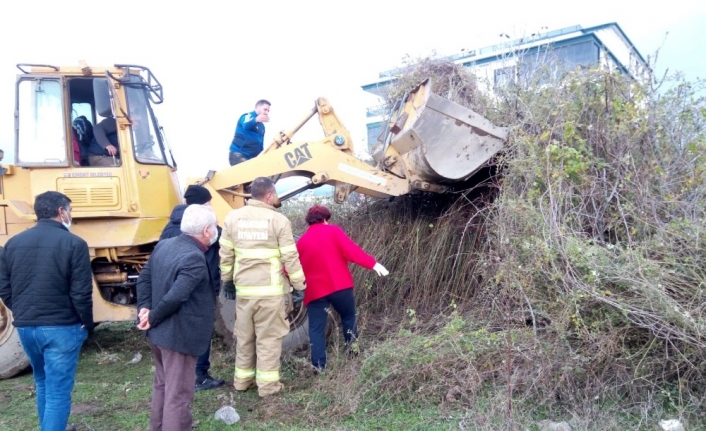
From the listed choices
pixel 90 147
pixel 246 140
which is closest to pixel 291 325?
pixel 246 140

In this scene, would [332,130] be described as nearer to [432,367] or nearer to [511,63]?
[511,63]

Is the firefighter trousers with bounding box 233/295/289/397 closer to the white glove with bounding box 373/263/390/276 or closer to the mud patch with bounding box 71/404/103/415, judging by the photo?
Result: the white glove with bounding box 373/263/390/276

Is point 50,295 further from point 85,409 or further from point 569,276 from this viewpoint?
point 569,276

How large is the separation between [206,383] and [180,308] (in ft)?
5.51

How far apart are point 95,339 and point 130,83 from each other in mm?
3369

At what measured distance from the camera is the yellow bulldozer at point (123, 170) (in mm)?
5297

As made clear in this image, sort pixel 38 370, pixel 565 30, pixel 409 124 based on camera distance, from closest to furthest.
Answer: pixel 38 370
pixel 409 124
pixel 565 30

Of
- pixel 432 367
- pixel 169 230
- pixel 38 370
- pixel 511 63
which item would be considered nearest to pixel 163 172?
pixel 169 230

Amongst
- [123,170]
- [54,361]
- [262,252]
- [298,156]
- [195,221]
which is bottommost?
[54,361]

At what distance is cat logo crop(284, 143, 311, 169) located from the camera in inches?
213

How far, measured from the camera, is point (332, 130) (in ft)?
Result: 18.6

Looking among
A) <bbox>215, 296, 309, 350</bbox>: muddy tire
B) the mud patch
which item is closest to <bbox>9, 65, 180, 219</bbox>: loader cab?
<bbox>215, 296, 309, 350</bbox>: muddy tire

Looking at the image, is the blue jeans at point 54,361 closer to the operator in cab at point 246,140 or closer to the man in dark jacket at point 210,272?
the man in dark jacket at point 210,272

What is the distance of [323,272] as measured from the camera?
16.1 ft
